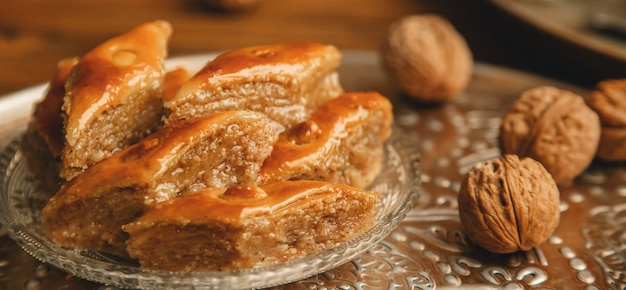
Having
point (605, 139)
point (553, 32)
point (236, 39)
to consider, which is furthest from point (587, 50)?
point (236, 39)

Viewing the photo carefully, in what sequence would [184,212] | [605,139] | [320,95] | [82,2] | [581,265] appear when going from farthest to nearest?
[82,2] < [605,139] < [320,95] < [581,265] < [184,212]

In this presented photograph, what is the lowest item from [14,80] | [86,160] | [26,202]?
[14,80]

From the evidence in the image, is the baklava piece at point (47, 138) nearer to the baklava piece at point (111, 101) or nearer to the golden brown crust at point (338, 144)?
the baklava piece at point (111, 101)

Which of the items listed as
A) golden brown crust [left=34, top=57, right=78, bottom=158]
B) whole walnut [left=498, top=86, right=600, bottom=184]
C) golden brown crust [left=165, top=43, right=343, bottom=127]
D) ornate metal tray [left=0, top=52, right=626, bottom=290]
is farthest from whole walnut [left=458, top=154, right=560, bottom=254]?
golden brown crust [left=34, top=57, right=78, bottom=158]

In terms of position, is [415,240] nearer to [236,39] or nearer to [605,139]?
[605,139]

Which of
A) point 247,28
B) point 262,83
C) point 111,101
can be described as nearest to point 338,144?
point 262,83

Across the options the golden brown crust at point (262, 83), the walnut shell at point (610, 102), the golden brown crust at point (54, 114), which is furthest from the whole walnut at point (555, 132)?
the golden brown crust at point (54, 114)
